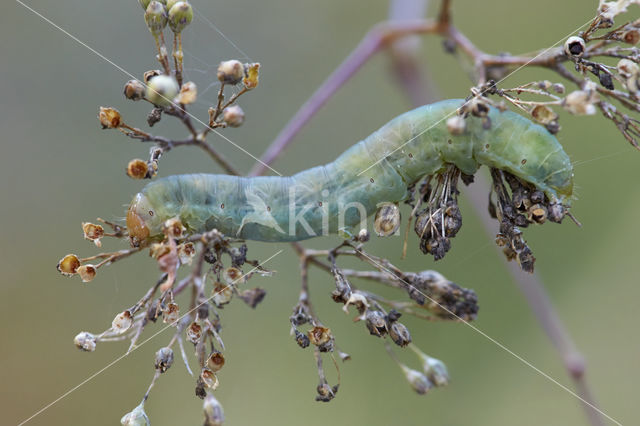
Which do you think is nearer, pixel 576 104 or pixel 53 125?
pixel 576 104

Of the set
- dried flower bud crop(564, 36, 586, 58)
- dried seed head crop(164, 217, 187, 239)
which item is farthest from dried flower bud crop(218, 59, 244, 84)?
dried flower bud crop(564, 36, 586, 58)

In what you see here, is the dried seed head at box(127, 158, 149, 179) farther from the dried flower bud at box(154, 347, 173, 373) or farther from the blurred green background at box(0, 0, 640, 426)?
the blurred green background at box(0, 0, 640, 426)

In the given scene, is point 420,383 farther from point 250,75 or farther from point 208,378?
point 250,75

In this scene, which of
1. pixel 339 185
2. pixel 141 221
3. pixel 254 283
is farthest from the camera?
pixel 254 283

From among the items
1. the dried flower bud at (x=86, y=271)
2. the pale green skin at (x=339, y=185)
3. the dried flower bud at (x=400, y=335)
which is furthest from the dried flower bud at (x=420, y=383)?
the dried flower bud at (x=86, y=271)

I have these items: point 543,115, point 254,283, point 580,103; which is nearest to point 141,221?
point 543,115

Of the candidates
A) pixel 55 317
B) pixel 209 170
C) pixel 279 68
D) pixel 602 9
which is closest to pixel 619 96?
pixel 602 9

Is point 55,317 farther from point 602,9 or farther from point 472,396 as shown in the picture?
point 602,9

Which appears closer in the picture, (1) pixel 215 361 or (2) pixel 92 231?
(1) pixel 215 361
